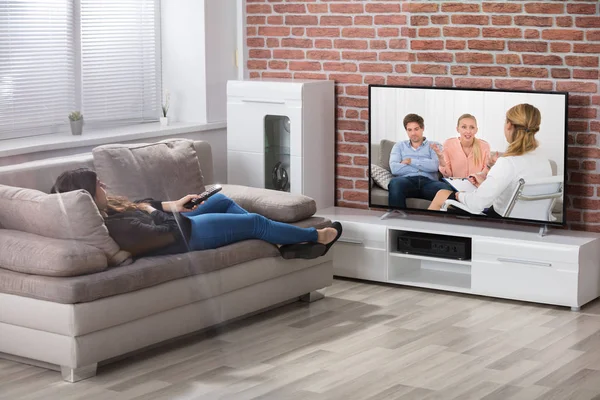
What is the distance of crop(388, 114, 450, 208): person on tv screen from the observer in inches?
232

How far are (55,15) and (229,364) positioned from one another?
279 centimetres

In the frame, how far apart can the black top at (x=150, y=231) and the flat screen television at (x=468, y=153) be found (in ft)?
5.38

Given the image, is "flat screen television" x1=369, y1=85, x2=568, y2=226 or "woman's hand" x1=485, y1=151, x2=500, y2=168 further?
"woman's hand" x1=485, y1=151, x2=500, y2=168

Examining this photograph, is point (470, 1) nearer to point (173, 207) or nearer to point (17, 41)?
point (173, 207)

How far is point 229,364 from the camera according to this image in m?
4.47

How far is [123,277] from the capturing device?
14.2 ft

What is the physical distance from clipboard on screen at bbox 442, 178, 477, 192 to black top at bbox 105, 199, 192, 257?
171 cm

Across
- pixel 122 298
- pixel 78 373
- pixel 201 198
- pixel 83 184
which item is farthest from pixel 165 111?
pixel 78 373

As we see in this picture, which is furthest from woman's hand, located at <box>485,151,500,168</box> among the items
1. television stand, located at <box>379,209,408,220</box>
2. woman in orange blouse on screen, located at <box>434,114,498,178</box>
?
television stand, located at <box>379,209,408,220</box>

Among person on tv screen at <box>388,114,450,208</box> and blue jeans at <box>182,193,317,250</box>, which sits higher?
person on tv screen at <box>388,114,450,208</box>

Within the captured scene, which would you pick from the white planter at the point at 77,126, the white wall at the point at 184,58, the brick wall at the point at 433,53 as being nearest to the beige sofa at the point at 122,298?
the white planter at the point at 77,126

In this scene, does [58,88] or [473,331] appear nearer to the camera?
[473,331]

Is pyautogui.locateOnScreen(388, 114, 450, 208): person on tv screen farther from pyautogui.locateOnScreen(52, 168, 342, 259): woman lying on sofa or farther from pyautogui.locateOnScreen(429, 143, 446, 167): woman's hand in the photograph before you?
pyautogui.locateOnScreen(52, 168, 342, 259): woman lying on sofa

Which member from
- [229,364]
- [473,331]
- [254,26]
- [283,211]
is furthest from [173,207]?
[254,26]
